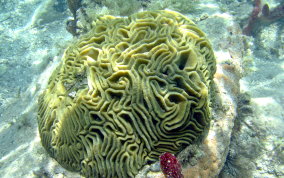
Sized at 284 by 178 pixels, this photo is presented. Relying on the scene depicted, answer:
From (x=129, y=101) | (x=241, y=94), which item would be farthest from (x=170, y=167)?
(x=241, y=94)

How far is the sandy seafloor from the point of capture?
5.24m

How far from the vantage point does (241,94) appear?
634 centimetres

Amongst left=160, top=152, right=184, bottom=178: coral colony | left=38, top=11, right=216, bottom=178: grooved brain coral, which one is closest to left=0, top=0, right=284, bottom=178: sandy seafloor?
left=38, top=11, right=216, bottom=178: grooved brain coral

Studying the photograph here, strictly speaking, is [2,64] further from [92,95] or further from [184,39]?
[184,39]

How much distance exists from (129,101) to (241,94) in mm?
4082

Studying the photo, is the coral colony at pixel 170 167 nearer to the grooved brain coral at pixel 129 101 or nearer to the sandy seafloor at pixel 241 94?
the grooved brain coral at pixel 129 101

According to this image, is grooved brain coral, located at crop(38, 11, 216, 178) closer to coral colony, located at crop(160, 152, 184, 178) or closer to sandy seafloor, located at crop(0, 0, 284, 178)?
coral colony, located at crop(160, 152, 184, 178)

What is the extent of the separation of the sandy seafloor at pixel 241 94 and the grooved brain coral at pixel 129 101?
0.87 meters

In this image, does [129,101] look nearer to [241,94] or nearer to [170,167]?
[170,167]

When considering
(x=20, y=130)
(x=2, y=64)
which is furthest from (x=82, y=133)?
(x=2, y=64)

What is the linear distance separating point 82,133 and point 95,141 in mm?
301

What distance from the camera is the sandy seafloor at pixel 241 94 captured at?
17.2ft

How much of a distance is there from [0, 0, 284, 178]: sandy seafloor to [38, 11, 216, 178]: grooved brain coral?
0.87m

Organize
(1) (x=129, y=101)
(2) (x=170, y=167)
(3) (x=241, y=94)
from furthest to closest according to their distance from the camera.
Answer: (3) (x=241, y=94) < (1) (x=129, y=101) < (2) (x=170, y=167)
